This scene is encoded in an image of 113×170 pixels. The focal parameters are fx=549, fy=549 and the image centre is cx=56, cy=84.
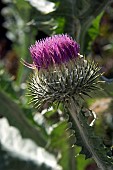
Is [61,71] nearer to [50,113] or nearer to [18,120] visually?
[50,113]

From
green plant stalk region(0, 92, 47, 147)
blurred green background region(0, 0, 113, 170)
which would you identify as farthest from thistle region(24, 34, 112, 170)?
green plant stalk region(0, 92, 47, 147)

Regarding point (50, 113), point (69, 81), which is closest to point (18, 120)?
point (50, 113)

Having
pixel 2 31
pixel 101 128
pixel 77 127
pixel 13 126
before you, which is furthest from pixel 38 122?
pixel 2 31

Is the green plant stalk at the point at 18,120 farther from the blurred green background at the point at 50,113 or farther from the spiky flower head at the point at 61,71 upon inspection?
the spiky flower head at the point at 61,71

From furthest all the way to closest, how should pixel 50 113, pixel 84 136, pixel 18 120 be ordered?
pixel 18 120
pixel 50 113
pixel 84 136

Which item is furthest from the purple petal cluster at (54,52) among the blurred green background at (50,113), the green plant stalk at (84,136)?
the blurred green background at (50,113)

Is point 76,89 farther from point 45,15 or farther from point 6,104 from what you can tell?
point 6,104

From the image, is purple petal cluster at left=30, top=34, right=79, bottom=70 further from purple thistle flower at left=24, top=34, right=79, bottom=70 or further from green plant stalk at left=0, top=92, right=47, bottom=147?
green plant stalk at left=0, top=92, right=47, bottom=147

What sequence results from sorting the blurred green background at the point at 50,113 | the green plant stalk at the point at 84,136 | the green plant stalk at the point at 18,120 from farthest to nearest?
the green plant stalk at the point at 18,120 < the blurred green background at the point at 50,113 < the green plant stalk at the point at 84,136
